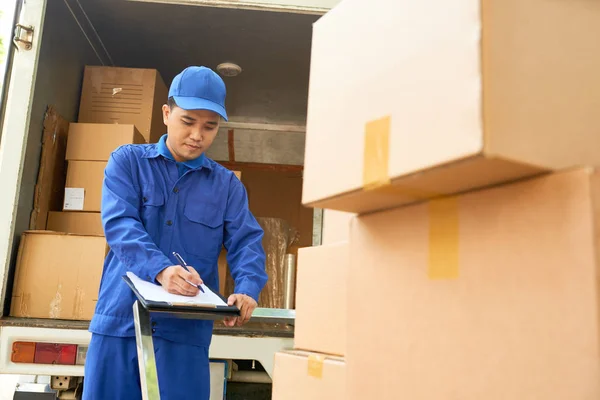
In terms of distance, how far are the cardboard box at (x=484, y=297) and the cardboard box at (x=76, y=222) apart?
2.08 metres

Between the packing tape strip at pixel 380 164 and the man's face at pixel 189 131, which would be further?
the man's face at pixel 189 131

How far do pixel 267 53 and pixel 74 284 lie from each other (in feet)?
5.74

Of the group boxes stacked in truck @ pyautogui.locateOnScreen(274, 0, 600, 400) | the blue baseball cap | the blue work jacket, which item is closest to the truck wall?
the blue work jacket

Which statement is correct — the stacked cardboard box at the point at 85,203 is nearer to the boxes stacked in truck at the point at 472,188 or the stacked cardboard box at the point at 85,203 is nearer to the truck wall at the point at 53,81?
the truck wall at the point at 53,81

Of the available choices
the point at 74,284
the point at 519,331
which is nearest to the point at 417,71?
the point at 519,331

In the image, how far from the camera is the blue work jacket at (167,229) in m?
1.89

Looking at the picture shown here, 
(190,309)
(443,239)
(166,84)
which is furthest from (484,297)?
(166,84)

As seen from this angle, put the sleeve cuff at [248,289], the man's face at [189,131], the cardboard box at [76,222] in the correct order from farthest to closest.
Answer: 1. the cardboard box at [76,222]
2. the man's face at [189,131]
3. the sleeve cuff at [248,289]

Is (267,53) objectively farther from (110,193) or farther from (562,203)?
(562,203)

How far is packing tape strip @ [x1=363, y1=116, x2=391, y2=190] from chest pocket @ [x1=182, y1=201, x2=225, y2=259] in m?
1.15

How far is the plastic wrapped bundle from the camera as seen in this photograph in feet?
11.8

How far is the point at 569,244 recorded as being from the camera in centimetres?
83

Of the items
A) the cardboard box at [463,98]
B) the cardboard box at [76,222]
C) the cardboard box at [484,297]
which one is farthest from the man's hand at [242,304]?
the cardboard box at [76,222]

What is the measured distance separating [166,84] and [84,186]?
1217mm
